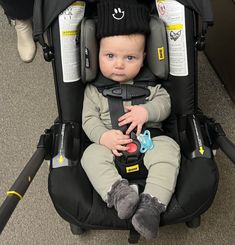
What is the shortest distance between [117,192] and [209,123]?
1.29 ft

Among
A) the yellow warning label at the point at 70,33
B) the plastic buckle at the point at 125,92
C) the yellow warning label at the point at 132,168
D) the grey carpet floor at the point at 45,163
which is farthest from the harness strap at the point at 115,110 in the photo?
the grey carpet floor at the point at 45,163

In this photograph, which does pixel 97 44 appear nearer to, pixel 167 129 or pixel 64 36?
pixel 64 36

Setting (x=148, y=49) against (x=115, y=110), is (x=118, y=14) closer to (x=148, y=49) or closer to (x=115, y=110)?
(x=148, y=49)

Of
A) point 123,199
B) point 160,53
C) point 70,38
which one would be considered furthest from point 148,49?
point 123,199

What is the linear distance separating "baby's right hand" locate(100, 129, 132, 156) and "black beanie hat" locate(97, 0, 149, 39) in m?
0.32

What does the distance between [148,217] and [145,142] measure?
264 millimetres

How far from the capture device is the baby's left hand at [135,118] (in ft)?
4.02

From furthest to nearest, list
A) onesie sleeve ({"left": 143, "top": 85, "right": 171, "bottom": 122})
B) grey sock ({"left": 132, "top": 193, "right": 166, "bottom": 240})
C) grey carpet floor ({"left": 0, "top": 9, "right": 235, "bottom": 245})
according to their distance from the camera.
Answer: grey carpet floor ({"left": 0, "top": 9, "right": 235, "bottom": 245}) < onesie sleeve ({"left": 143, "top": 85, "right": 171, "bottom": 122}) < grey sock ({"left": 132, "top": 193, "right": 166, "bottom": 240})

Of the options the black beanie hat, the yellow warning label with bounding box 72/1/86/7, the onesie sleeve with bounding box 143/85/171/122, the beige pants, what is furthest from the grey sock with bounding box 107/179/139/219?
the yellow warning label with bounding box 72/1/86/7

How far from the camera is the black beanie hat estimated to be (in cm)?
114

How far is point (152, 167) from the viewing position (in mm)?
1160

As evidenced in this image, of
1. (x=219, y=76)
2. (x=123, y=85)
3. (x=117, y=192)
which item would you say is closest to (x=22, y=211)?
(x=117, y=192)

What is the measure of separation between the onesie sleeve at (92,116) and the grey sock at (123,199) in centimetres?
19

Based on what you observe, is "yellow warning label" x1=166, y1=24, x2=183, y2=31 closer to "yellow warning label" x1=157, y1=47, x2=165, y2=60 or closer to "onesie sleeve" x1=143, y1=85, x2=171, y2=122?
"yellow warning label" x1=157, y1=47, x2=165, y2=60
